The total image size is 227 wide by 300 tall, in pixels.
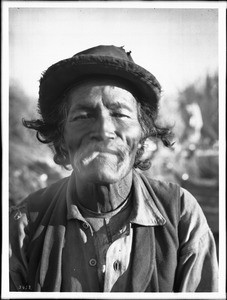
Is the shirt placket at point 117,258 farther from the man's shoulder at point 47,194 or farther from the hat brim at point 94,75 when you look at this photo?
the hat brim at point 94,75

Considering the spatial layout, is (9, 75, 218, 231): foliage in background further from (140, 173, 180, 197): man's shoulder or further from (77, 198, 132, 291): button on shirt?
(77, 198, 132, 291): button on shirt

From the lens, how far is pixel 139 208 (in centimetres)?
266

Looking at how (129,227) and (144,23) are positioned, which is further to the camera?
(144,23)

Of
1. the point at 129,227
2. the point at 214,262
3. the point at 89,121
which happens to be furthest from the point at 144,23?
the point at 214,262

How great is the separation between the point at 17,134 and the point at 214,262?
4.51 feet

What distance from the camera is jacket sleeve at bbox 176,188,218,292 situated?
8.77ft

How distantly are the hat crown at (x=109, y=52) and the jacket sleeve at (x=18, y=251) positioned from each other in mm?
987

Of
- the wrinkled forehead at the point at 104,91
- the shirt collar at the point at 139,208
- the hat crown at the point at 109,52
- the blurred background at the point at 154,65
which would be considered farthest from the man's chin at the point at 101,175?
the hat crown at the point at 109,52

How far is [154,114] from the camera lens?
2.76 metres

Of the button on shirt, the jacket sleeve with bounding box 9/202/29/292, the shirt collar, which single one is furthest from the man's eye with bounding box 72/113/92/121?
the jacket sleeve with bounding box 9/202/29/292

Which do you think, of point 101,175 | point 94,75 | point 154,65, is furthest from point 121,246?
point 154,65

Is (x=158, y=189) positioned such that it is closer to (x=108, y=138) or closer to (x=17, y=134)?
(x=108, y=138)

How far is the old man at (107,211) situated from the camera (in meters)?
2.60

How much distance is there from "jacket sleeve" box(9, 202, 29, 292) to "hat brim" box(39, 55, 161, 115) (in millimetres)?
669
